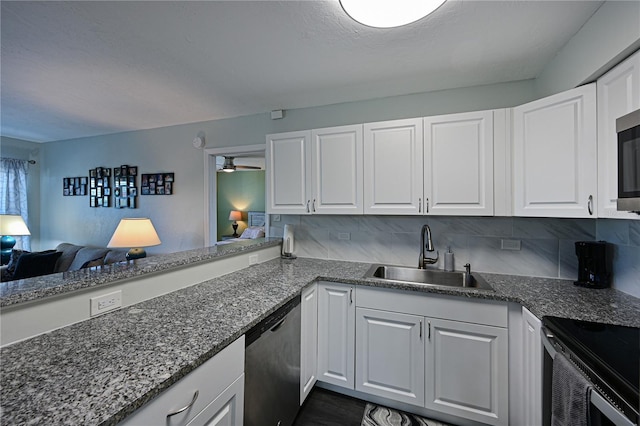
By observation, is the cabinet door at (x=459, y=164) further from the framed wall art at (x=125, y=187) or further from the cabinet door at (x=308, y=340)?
the framed wall art at (x=125, y=187)

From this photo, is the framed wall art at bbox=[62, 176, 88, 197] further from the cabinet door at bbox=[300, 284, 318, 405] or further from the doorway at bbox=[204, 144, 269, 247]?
the cabinet door at bbox=[300, 284, 318, 405]

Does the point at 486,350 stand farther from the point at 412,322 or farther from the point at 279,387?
the point at 279,387

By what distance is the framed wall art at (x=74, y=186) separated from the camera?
389cm

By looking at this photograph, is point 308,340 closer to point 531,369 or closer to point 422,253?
point 422,253

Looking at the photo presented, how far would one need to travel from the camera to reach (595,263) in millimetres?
1628

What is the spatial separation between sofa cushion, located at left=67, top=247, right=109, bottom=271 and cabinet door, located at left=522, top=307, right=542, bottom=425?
439 cm

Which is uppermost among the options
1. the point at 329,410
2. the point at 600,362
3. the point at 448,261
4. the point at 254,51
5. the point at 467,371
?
the point at 254,51

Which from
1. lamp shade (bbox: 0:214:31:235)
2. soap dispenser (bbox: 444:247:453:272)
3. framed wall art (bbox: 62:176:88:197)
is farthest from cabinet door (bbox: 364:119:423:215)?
lamp shade (bbox: 0:214:31:235)

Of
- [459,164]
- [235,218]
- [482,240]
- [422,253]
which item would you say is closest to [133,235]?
[422,253]

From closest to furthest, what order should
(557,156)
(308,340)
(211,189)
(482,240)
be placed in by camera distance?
(557,156), (308,340), (482,240), (211,189)

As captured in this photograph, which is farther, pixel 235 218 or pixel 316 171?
pixel 235 218

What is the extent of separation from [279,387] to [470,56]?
2.31 meters

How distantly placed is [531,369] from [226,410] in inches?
59.1

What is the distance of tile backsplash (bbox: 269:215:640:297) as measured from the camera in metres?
1.59
